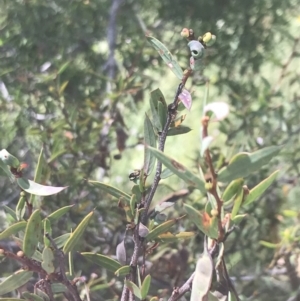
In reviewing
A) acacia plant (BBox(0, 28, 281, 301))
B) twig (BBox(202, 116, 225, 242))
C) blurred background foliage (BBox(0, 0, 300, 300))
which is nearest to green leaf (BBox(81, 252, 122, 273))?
acacia plant (BBox(0, 28, 281, 301))

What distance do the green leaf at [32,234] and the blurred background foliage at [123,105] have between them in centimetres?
34

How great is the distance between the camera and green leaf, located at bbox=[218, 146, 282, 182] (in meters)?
0.30

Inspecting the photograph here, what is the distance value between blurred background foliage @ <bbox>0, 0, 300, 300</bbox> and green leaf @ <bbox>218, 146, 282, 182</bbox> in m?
0.40

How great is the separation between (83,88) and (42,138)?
26 centimetres

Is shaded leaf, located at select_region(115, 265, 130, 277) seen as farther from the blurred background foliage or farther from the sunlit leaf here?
the blurred background foliage

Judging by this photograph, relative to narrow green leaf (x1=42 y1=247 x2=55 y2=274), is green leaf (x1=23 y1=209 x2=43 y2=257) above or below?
above

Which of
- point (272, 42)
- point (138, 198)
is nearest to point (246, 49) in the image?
point (272, 42)

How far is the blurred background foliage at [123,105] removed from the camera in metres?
0.80

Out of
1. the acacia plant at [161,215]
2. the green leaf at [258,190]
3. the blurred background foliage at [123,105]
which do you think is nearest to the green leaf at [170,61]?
the acacia plant at [161,215]

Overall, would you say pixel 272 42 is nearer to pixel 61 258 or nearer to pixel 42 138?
pixel 42 138

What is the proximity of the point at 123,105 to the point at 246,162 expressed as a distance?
71cm

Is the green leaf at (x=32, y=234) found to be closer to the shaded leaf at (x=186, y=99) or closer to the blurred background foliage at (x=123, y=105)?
the shaded leaf at (x=186, y=99)

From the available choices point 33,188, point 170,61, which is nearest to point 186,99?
point 170,61

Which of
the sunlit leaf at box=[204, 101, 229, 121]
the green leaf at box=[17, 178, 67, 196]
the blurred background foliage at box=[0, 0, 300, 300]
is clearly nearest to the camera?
the sunlit leaf at box=[204, 101, 229, 121]
